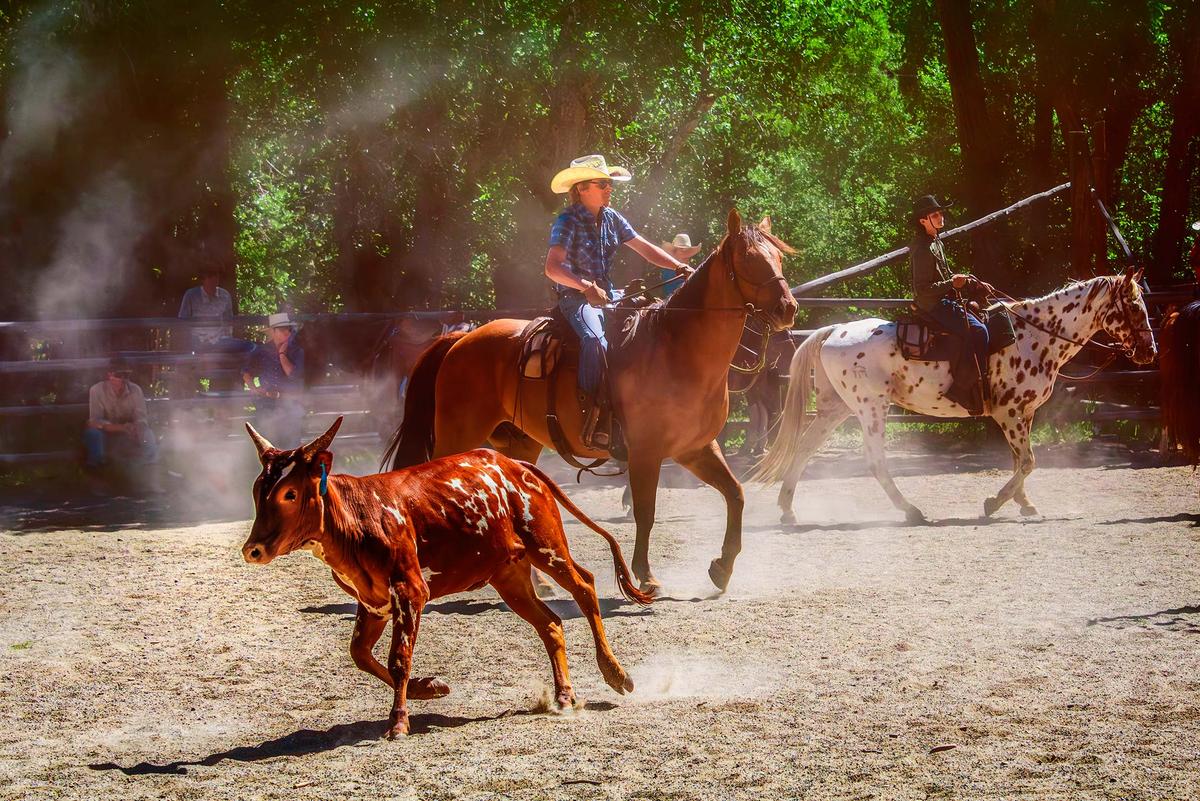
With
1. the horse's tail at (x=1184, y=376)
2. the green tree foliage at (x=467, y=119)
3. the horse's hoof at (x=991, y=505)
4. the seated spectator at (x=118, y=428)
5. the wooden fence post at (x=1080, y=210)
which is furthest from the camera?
the wooden fence post at (x=1080, y=210)

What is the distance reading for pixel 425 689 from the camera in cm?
546

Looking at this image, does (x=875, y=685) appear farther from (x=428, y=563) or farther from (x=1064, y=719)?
(x=428, y=563)

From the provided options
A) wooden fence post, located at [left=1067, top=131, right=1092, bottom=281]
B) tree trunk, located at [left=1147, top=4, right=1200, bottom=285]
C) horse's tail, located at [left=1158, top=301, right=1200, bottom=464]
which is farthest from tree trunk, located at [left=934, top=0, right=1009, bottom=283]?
horse's tail, located at [left=1158, top=301, right=1200, bottom=464]

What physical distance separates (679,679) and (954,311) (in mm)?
6495

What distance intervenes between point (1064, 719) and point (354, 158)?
17.7 meters

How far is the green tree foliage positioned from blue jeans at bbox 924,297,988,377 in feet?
23.9

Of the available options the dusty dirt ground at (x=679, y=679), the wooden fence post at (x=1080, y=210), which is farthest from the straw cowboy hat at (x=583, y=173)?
the wooden fence post at (x=1080, y=210)

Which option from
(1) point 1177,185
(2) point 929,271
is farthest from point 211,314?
(1) point 1177,185

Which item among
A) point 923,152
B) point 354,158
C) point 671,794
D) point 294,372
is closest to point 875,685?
point 671,794

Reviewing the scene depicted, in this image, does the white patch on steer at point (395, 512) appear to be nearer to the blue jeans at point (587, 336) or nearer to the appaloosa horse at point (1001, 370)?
the blue jeans at point (587, 336)

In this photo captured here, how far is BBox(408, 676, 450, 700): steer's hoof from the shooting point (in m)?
5.45

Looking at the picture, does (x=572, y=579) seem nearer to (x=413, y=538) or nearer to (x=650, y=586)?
(x=413, y=538)

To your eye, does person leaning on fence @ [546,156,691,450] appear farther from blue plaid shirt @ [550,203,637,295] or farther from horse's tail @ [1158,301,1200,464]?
horse's tail @ [1158,301,1200,464]

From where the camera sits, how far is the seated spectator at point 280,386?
47.9 ft
